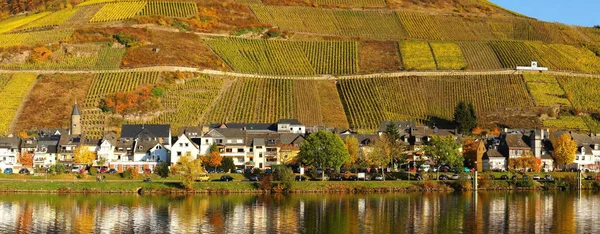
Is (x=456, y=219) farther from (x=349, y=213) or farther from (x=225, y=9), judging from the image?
(x=225, y=9)

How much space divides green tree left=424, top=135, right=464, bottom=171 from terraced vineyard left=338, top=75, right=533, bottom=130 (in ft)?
76.0

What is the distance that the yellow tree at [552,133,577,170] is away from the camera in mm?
112688

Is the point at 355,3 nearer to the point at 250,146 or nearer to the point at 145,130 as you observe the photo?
the point at 250,146

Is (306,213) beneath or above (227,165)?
beneath

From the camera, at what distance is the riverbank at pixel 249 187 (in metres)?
94.2

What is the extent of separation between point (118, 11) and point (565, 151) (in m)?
93.1

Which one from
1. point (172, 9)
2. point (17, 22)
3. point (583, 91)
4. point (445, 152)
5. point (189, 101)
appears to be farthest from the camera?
point (17, 22)

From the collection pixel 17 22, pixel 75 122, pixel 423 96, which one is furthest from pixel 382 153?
pixel 17 22

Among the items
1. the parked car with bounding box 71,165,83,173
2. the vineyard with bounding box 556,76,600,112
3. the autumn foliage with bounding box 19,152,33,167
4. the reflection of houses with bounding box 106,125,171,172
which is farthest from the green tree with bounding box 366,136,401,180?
the vineyard with bounding box 556,76,600,112

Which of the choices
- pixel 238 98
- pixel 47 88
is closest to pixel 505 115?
pixel 238 98

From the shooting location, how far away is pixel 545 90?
145750 mm

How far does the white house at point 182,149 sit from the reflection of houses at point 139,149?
2.17 m

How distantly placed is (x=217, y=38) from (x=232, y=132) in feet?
169

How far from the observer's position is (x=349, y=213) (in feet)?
255
